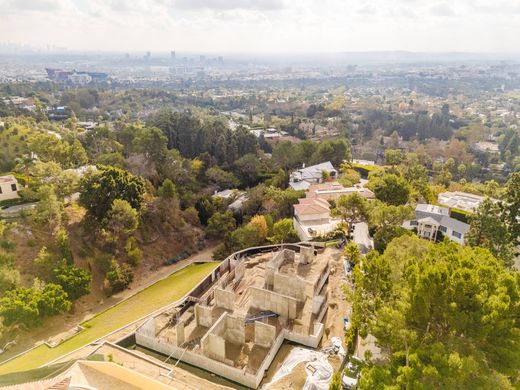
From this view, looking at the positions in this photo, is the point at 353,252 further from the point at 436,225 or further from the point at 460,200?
the point at 460,200

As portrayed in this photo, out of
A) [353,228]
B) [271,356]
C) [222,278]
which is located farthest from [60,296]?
[353,228]

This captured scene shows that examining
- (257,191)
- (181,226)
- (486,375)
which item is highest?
(486,375)

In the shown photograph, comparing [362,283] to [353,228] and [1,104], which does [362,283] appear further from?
[1,104]

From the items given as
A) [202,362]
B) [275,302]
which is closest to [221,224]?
[275,302]

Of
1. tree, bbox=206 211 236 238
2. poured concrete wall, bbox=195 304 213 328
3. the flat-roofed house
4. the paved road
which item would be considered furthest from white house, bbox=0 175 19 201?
the flat-roofed house

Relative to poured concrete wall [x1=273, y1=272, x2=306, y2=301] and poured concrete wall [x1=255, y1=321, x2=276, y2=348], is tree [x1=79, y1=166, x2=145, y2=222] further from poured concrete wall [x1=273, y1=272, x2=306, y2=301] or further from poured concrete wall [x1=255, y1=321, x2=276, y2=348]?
poured concrete wall [x1=255, y1=321, x2=276, y2=348]
